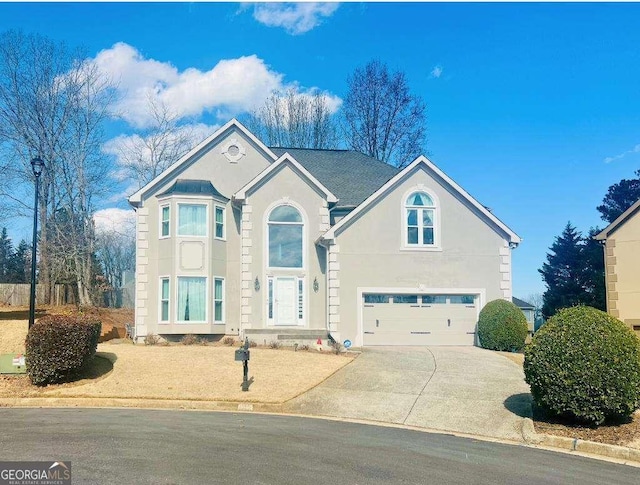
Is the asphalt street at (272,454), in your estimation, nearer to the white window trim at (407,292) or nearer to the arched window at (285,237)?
the white window trim at (407,292)

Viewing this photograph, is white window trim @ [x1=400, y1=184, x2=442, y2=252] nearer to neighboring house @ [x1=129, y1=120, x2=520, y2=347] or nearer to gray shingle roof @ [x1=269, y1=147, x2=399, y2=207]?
neighboring house @ [x1=129, y1=120, x2=520, y2=347]

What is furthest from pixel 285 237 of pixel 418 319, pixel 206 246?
pixel 418 319

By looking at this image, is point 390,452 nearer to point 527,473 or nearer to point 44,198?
point 527,473

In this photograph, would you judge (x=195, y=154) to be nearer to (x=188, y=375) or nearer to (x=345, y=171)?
(x=345, y=171)

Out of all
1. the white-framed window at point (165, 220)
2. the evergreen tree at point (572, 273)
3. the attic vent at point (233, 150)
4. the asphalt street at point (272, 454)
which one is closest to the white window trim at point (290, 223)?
the attic vent at point (233, 150)

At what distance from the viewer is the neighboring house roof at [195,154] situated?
25047mm

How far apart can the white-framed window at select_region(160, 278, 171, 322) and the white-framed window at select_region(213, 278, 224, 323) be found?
176cm

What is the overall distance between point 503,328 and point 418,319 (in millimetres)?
3139

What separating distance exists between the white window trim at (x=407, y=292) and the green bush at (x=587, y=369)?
1161 centimetres

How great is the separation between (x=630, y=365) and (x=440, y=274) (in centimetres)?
1287

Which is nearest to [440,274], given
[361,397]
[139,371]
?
[361,397]

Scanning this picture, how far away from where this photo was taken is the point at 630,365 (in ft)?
37.3

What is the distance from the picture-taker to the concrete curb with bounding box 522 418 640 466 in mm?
10031

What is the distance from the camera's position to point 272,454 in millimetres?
9148
